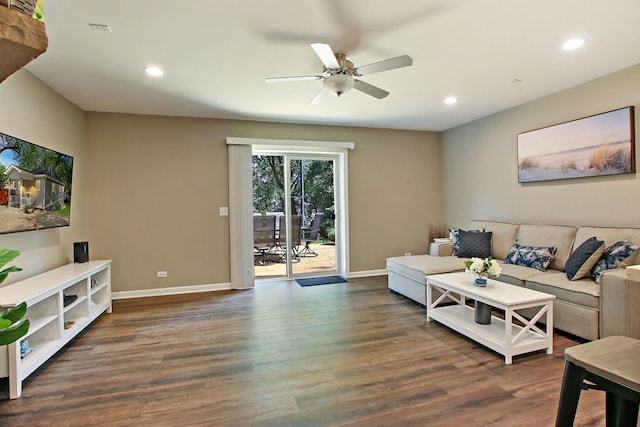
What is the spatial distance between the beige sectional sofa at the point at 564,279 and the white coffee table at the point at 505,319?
0.27 meters

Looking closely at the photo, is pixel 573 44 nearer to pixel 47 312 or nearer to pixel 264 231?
pixel 264 231

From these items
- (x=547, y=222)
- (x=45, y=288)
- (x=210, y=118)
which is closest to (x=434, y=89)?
(x=547, y=222)

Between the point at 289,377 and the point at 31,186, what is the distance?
2.82 meters

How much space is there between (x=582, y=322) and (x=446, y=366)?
1.36 meters

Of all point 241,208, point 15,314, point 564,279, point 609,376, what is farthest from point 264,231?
point 609,376

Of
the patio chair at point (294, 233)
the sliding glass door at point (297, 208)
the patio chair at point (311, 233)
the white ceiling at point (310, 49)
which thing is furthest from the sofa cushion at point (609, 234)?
the patio chair at point (294, 233)

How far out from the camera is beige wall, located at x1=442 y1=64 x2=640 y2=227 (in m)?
3.34

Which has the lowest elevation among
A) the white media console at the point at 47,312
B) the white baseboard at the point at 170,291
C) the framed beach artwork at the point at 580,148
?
the white baseboard at the point at 170,291

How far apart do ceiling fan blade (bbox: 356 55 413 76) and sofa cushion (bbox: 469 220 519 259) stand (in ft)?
9.86

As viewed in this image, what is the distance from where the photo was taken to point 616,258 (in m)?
2.91

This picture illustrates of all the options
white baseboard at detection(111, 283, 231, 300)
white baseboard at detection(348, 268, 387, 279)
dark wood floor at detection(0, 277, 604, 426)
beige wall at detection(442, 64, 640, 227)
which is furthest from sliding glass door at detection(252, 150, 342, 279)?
beige wall at detection(442, 64, 640, 227)

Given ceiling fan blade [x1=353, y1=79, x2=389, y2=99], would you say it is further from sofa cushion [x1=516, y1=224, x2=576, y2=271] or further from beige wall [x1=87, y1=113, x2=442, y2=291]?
sofa cushion [x1=516, y1=224, x2=576, y2=271]

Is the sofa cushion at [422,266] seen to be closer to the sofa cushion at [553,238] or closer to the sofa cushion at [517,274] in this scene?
the sofa cushion at [517,274]

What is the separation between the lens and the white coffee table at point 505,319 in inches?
100
